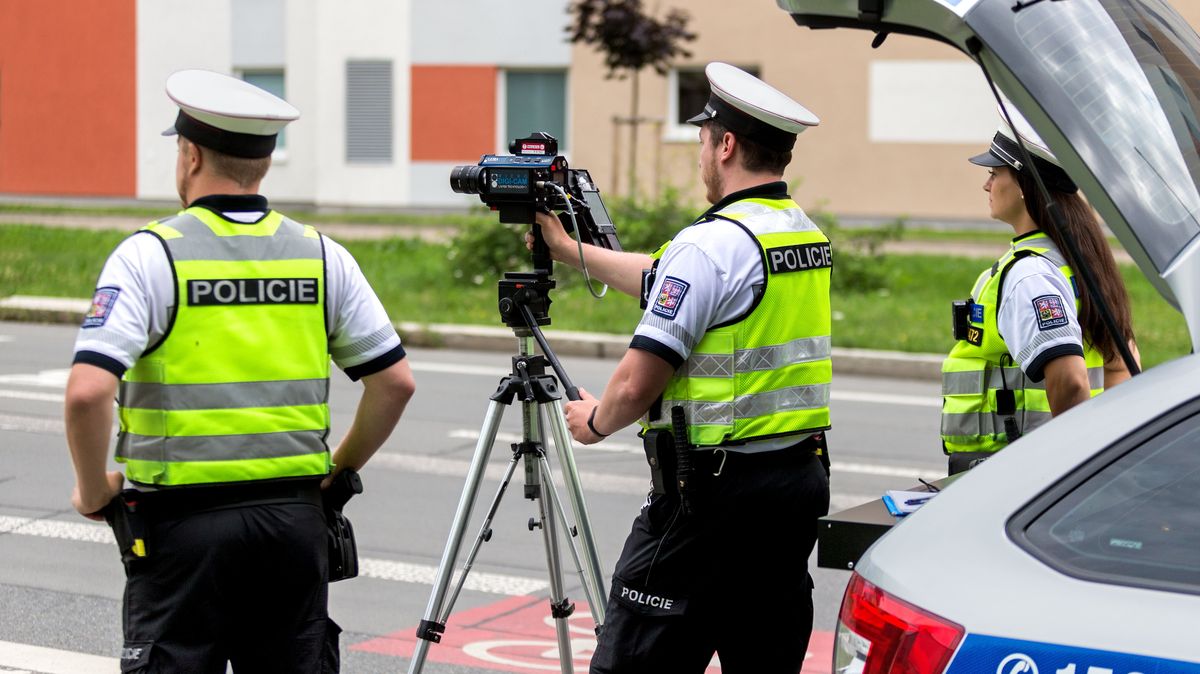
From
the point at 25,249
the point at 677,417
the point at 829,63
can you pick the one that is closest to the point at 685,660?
the point at 677,417

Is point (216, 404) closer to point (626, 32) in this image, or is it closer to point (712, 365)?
point (712, 365)

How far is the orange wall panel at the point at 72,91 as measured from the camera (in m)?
27.8

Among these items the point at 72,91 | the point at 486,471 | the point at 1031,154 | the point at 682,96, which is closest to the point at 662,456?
the point at 1031,154

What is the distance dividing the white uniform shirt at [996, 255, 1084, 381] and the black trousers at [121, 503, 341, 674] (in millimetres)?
1822

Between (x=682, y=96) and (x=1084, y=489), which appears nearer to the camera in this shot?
(x=1084, y=489)

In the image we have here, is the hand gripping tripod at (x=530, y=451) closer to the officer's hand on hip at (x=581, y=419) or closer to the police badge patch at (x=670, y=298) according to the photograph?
the officer's hand on hip at (x=581, y=419)

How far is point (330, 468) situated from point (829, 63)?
873 inches

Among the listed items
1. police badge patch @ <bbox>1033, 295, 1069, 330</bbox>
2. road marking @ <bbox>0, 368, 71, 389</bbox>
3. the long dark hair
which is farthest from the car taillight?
road marking @ <bbox>0, 368, 71, 389</bbox>

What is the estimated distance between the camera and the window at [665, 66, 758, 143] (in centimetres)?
2573

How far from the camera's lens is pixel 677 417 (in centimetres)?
339

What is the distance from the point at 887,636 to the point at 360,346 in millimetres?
1453

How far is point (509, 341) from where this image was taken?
1345cm

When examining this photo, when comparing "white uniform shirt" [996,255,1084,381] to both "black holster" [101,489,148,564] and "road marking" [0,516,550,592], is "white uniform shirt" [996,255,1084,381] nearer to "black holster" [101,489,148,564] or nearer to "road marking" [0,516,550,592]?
"black holster" [101,489,148,564]

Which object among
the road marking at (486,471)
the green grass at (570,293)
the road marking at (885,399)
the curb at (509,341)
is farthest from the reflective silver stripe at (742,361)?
the green grass at (570,293)
